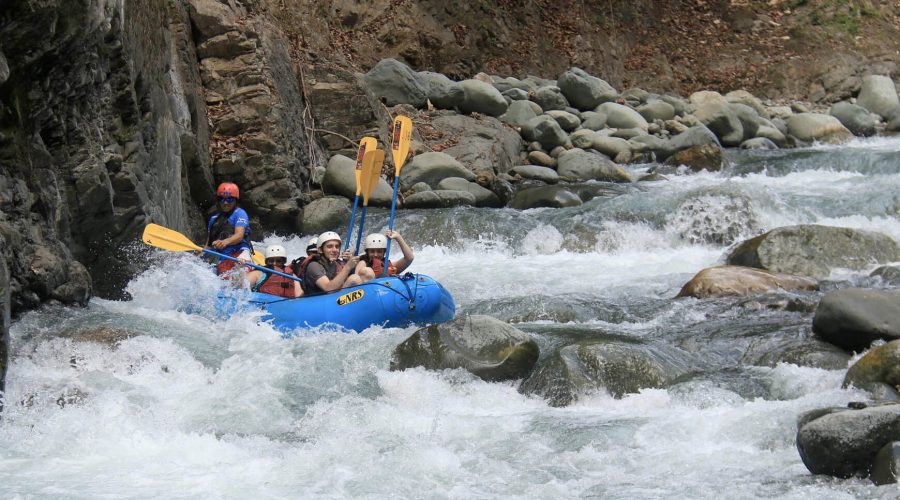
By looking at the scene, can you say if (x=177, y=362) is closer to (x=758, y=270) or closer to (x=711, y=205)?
(x=758, y=270)

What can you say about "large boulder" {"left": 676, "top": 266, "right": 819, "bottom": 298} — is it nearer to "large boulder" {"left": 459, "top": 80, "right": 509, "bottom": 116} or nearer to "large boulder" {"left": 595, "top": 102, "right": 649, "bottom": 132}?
"large boulder" {"left": 459, "top": 80, "right": 509, "bottom": 116}

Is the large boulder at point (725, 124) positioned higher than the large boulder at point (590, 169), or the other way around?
the large boulder at point (725, 124)

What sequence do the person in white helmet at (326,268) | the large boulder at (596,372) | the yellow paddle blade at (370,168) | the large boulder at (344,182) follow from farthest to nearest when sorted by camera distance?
the large boulder at (344,182) < the yellow paddle blade at (370,168) < the person in white helmet at (326,268) < the large boulder at (596,372)

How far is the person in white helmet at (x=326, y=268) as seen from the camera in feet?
24.6

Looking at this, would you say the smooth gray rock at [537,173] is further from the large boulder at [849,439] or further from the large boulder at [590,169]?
the large boulder at [849,439]

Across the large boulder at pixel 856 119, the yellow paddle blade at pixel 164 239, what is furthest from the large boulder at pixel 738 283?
the large boulder at pixel 856 119

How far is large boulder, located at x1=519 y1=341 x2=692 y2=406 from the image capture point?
5.75 metres

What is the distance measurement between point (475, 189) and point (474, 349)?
252 inches

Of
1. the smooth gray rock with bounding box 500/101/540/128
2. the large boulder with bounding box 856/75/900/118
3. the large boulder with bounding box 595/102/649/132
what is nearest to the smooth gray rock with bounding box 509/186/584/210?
the smooth gray rock with bounding box 500/101/540/128

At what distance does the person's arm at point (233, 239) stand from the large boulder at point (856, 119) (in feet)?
41.2

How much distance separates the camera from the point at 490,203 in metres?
12.3

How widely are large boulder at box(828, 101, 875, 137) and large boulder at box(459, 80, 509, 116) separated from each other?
20.9ft

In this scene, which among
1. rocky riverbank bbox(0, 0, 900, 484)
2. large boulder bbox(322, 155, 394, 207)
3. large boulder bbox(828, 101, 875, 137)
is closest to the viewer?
rocky riverbank bbox(0, 0, 900, 484)

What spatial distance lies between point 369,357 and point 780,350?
261 centimetres
